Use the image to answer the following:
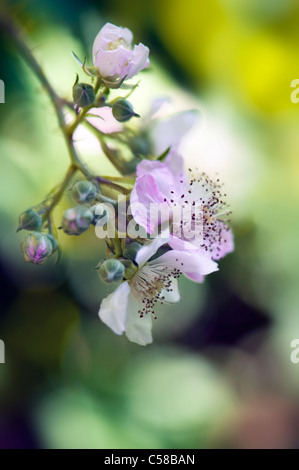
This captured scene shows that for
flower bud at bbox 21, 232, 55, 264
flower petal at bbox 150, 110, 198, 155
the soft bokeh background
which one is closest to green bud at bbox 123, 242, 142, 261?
flower bud at bbox 21, 232, 55, 264

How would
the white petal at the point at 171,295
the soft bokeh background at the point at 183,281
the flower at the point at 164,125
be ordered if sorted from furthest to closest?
the soft bokeh background at the point at 183,281
the flower at the point at 164,125
the white petal at the point at 171,295

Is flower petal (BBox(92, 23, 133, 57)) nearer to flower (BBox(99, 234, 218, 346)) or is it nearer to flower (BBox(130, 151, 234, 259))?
flower (BBox(130, 151, 234, 259))

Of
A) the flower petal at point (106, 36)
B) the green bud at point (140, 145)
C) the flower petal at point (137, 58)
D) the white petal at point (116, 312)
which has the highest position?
the flower petal at point (106, 36)

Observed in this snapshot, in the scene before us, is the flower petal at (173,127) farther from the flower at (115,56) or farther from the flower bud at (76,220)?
the flower bud at (76,220)

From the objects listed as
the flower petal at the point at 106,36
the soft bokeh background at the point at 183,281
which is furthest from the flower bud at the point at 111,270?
the soft bokeh background at the point at 183,281

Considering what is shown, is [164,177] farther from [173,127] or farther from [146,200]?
[173,127]
